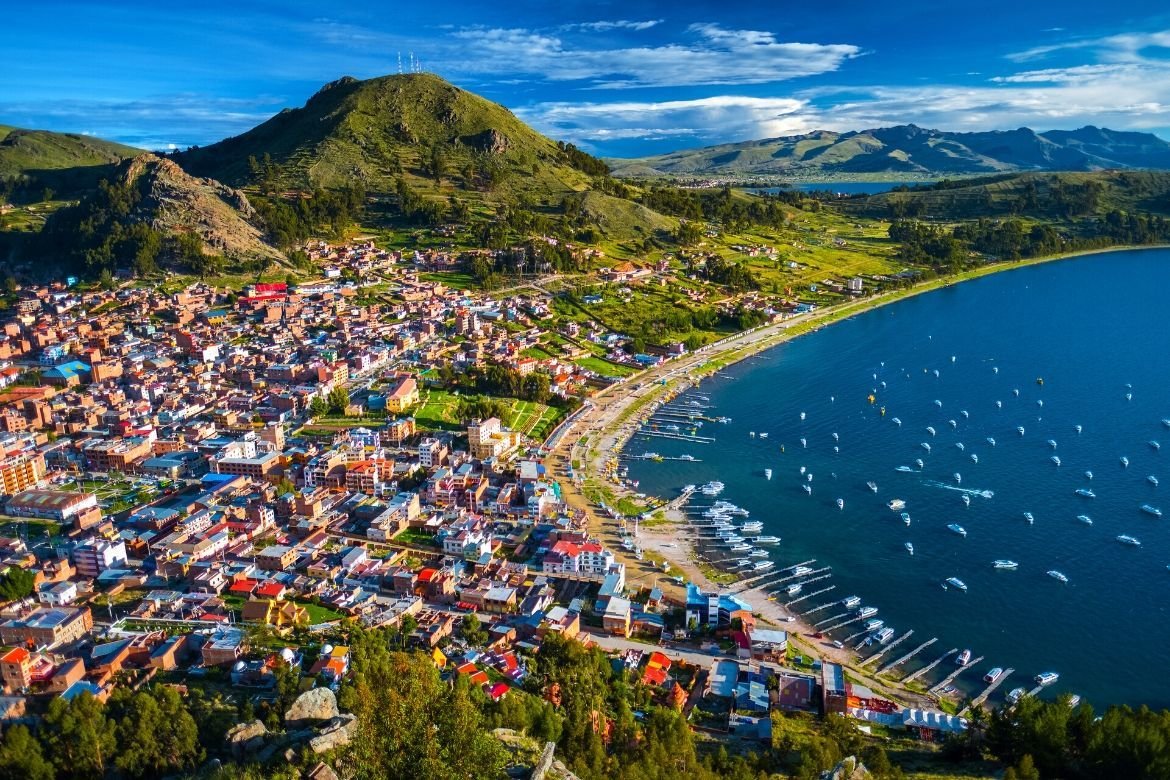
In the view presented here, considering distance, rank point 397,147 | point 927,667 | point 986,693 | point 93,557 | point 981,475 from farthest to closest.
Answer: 1. point 397,147
2. point 981,475
3. point 93,557
4. point 927,667
5. point 986,693

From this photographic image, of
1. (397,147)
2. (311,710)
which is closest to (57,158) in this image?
(397,147)

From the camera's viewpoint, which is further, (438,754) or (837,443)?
(837,443)

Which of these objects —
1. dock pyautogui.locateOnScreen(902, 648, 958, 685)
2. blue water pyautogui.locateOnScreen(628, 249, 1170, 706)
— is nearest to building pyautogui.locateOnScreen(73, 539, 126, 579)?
blue water pyautogui.locateOnScreen(628, 249, 1170, 706)

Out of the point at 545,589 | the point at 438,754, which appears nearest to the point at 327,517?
the point at 545,589

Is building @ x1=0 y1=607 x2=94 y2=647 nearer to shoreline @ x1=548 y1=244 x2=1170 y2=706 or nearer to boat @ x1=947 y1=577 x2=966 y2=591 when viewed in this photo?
shoreline @ x1=548 y1=244 x2=1170 y2=706

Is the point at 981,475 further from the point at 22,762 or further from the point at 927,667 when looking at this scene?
the point at 22,762

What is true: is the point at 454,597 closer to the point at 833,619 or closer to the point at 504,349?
the point at 833,619
